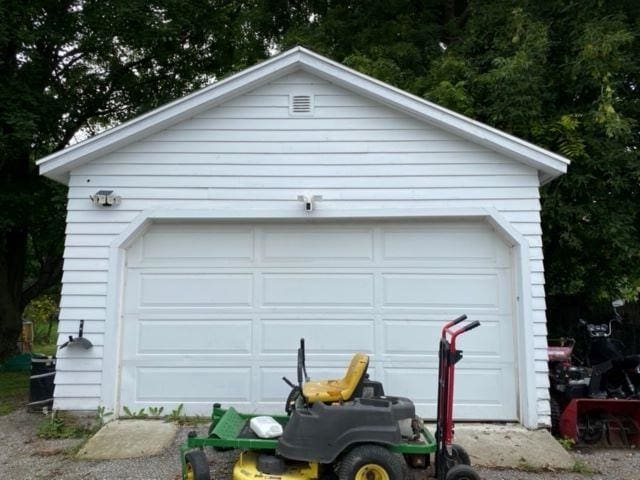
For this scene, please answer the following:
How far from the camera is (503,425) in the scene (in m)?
5.46

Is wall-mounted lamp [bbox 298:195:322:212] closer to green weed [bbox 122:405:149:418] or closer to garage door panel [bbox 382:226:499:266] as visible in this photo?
garage door panel [bbox 382:226:499:266]

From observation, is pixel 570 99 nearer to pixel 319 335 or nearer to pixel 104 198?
pixel 319 335

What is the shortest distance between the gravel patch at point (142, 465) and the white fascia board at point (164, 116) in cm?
295

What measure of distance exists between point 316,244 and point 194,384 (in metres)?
2.13

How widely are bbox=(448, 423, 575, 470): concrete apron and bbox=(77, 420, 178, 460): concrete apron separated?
295cm

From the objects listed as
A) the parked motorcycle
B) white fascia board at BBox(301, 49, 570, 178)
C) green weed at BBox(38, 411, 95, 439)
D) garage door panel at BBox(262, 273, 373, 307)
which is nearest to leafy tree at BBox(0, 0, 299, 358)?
green weed at BBox(38, 411, 95, 439)

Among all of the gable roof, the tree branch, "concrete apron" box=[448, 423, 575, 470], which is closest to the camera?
"concrete apron" box=[448, 423, 575, 470]

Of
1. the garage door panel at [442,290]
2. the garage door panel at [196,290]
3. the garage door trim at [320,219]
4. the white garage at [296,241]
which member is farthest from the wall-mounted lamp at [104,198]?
the garage door panel at [442,290]

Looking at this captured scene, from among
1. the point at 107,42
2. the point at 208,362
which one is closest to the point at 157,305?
the point at 208,362

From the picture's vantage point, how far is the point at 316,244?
588cm

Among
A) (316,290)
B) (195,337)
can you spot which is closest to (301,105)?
(316,290)

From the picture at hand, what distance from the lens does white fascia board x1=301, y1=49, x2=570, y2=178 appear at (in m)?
5.55

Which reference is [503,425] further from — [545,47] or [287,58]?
[545,47]

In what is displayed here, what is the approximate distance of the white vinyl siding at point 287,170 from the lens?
18.7ft
